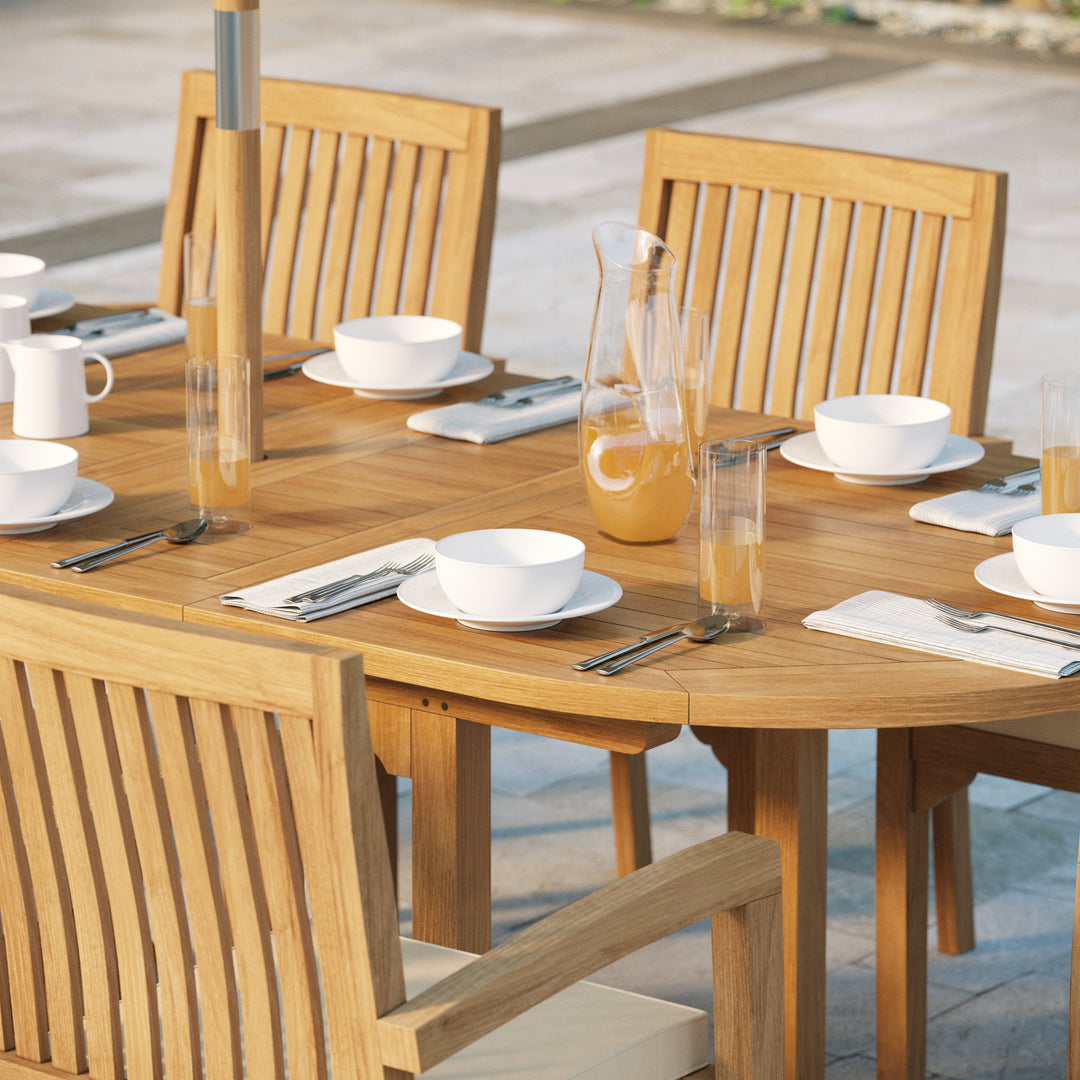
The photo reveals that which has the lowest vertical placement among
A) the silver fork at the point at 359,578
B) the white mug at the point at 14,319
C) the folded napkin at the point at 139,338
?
the folded napkin at the point at 139,338

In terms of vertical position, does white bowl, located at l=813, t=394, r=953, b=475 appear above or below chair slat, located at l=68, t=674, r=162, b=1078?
above

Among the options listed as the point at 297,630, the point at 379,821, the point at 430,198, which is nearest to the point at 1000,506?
the point at 297,630

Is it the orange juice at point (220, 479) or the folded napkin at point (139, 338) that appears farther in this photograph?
the folded napkin at point (139, 338)

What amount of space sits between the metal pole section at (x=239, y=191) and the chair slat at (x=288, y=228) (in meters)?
0.81

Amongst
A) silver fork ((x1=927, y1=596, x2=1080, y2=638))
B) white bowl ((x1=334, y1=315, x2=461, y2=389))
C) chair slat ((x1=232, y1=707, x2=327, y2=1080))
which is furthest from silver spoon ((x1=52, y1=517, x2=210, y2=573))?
silver fork ((x1=927, y1=596, x2=1080, y2=638))

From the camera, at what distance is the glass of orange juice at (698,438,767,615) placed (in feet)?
5.23

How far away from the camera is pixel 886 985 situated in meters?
2.13

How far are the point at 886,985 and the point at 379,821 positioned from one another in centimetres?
112

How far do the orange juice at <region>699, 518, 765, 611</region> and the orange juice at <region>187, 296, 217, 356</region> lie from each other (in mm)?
876

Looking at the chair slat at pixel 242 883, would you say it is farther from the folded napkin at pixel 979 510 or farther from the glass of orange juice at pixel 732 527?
the folded napkin at pixel 979 510

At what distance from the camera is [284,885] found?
3.92 feet

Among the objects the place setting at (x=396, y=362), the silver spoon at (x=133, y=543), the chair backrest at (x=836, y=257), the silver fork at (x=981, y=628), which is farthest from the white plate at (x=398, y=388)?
the silver fork at (x=981, y=628)

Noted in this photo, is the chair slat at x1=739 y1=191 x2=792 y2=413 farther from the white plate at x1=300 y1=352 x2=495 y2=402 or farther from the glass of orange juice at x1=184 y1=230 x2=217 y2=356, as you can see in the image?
the glass of orange juice at x1=184 y1=230 x2=217 y2=356

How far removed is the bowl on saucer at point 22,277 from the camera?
254 centimetres
